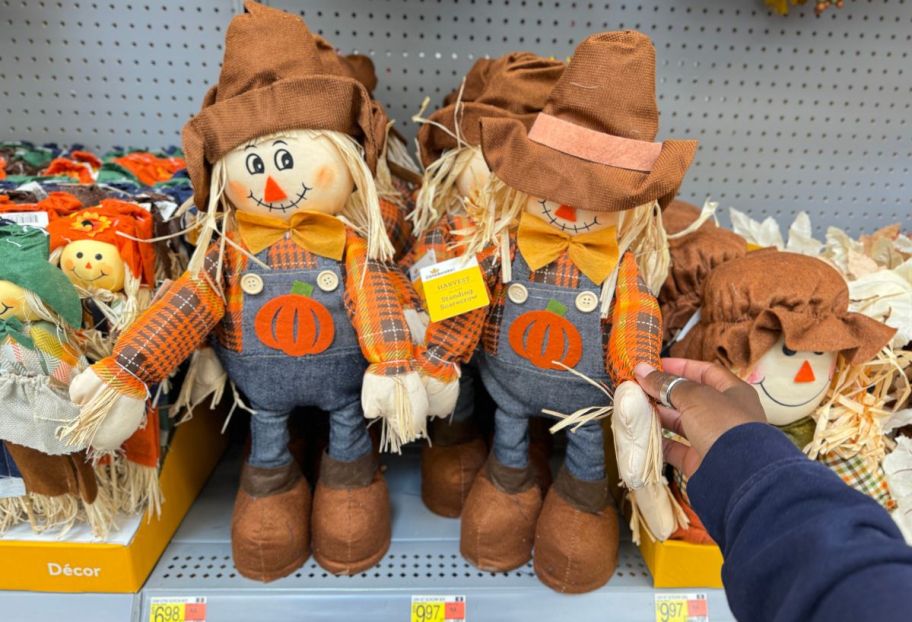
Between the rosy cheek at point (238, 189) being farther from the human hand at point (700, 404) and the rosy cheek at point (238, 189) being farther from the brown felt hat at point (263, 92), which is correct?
the human hand at point (700, 404)

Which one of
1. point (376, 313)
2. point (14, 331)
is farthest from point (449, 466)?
point (14, 331)

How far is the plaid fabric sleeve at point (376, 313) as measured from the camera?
81 cm

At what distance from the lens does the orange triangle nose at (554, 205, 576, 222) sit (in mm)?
792

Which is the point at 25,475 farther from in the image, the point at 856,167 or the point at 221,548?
the point at 856,167

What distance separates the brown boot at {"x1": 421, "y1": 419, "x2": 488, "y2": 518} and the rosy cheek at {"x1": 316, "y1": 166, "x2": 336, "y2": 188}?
48cm

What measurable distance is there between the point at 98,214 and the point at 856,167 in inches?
56.3

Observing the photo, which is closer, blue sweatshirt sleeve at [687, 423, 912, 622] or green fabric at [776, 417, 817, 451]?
blue sweatshirt sleeve at [687, 423, 912, 622]

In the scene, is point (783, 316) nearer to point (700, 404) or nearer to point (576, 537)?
point (700, 404)

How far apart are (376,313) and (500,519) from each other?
40cm

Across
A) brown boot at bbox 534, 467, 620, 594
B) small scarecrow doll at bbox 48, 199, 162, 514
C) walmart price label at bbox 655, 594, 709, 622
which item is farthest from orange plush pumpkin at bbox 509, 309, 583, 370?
small scarecrow doll at bbox 48, 199, 162, 514

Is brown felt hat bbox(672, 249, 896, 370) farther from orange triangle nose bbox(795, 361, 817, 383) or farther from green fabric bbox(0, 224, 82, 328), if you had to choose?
green fabric bbox(0, 224, 82, 328)

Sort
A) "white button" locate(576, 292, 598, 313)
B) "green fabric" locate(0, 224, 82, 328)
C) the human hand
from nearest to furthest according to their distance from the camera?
1. the human hand
2. "green fabric" locate(0, 224, 82, 328)
3. "white button" locate(576, 292, 598, 313)

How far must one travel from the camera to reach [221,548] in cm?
98

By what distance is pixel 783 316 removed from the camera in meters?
0.79
